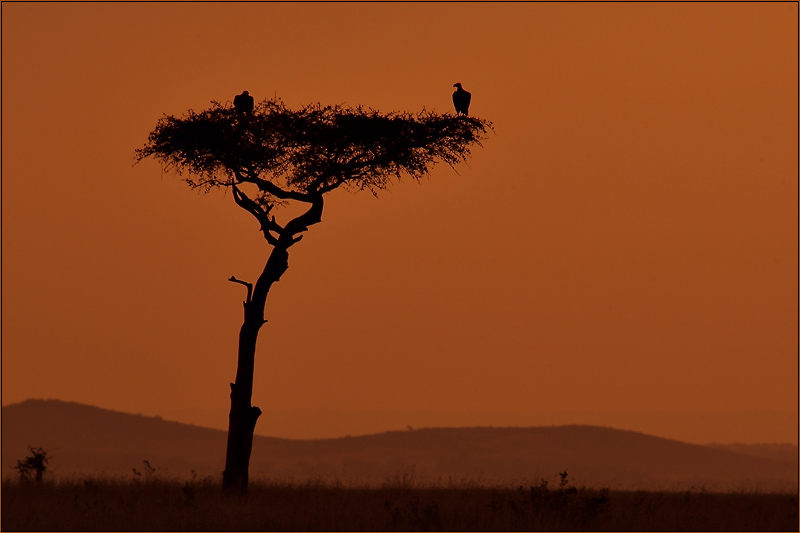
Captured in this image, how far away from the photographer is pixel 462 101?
108 ft

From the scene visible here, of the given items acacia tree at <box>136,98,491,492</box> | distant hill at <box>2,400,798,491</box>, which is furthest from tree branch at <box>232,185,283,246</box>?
distant hill at <box>2,400,798,491</box>

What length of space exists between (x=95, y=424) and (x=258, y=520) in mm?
101052

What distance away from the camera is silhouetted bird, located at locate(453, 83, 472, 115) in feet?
107

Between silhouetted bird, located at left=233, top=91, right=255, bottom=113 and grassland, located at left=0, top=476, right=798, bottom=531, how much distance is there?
9901 mm

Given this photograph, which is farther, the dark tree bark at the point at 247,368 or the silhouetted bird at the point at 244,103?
the silhouetted bird at the point at 244,103

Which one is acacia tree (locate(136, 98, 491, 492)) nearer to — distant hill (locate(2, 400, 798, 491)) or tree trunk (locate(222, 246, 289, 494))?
tree trunk (locate(222, 246, 289, 494))

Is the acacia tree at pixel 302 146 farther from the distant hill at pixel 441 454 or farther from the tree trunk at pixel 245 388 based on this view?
the distant hill at pixel 441 454

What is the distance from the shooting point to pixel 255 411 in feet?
95.1

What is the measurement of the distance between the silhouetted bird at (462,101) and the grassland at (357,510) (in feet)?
34.4

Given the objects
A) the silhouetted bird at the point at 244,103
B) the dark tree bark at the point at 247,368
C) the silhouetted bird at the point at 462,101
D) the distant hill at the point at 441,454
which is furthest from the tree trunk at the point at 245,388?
the distant hill at the point at 441,454

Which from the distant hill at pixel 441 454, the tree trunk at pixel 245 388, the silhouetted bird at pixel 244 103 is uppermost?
the silhouetted bird at pixel 244 103

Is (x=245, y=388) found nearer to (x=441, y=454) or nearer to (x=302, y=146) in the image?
(x=302, y=146)

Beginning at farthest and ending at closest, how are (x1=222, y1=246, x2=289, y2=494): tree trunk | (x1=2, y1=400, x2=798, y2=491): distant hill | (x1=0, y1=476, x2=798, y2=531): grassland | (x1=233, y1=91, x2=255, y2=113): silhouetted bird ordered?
(x1=2, y1=400, x2=798, y2=491): distant hill, (x1=233, y1=91, x2=255, y2=113): silhouetted bird, (x1=222, y1=246, x2=289, y2=494): tree trunk, (x1=0, y1=476, x2=798, y2=531): grassland

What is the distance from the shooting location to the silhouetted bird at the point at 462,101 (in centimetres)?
3272
